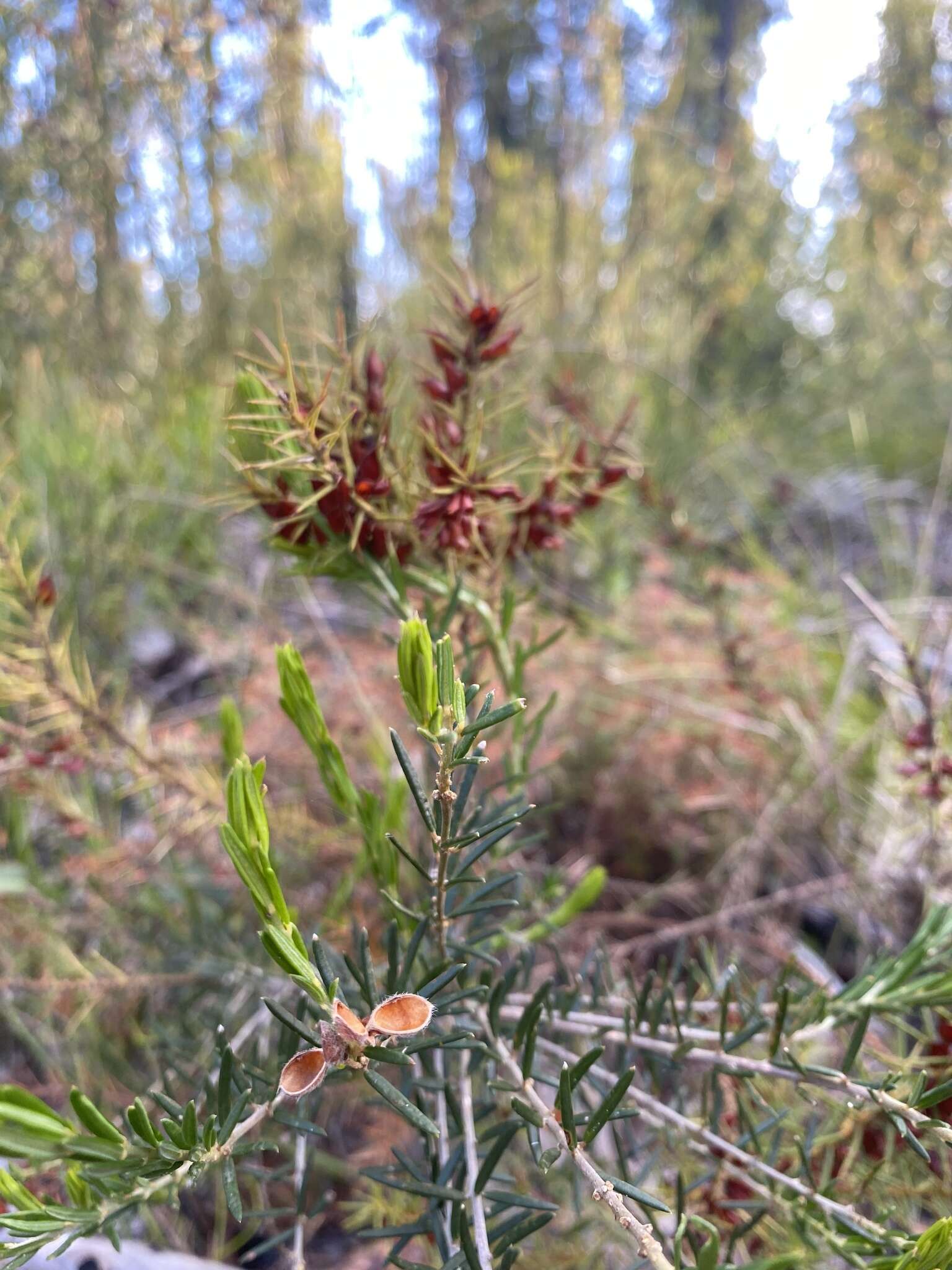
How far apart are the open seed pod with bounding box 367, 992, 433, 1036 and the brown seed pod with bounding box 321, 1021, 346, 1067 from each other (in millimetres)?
14

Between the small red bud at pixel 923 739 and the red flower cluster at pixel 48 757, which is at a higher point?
the red flower cluster at pixel 48 757

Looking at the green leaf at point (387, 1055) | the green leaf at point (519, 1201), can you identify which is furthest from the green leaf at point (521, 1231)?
the green leaf at point (387, 1055)

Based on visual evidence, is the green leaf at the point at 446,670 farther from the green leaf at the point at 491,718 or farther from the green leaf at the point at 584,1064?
the green leaf at the point at 584,1064

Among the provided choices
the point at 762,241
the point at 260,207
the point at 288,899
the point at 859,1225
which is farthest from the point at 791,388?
the point at 859,1225

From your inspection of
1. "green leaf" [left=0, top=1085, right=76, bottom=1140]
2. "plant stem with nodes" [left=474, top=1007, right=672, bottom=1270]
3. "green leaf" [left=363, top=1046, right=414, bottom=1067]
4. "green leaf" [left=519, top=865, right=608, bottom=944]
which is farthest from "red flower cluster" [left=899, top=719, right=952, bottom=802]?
"green leaf" [left=0, top=1085, right=76, bottom=1140]

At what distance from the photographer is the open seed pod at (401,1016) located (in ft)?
0.96

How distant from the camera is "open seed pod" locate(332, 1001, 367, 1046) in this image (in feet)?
0.96

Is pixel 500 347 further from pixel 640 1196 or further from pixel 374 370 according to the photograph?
pixel 640 1196

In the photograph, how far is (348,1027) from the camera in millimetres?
293

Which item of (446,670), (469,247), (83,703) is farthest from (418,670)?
(469,247)

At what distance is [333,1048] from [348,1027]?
2cm

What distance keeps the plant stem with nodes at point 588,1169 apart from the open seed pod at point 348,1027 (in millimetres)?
94

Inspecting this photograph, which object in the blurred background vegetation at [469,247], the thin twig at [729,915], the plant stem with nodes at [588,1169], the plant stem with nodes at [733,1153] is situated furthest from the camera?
the blurred background vegetation at [469,247]

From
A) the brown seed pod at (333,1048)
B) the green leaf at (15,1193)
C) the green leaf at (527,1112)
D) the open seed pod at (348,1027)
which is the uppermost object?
the open seed pod at (348,1027)
